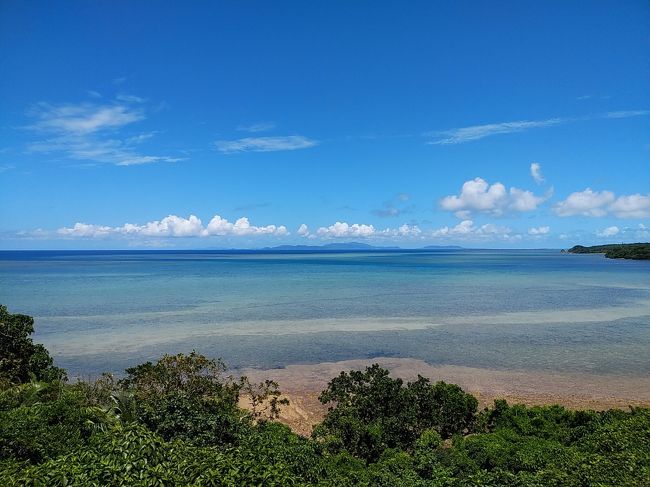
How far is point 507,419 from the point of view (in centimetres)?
1388

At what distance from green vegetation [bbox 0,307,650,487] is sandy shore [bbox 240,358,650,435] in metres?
2.15

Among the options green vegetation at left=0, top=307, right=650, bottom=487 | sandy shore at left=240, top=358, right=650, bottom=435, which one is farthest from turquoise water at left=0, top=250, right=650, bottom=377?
green vegetation at left=0, top=307, right=650, bottom=487

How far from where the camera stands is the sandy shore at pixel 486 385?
18.2 m

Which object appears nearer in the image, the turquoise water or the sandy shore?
the sandy shore

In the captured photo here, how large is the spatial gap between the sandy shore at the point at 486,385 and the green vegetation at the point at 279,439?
215 cm

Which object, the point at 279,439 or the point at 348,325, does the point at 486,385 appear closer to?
the point at 279,439

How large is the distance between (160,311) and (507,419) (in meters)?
34.6

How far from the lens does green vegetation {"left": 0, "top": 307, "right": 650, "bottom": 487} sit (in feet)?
19.2

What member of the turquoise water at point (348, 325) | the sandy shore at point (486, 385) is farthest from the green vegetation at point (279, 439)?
the turquoise water at point (348, 325)

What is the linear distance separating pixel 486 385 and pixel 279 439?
14.4 metres

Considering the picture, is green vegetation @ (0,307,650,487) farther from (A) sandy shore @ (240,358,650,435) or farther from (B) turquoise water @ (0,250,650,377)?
(B) turquoise water @ (0,250,650,377)

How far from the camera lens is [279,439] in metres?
9.77

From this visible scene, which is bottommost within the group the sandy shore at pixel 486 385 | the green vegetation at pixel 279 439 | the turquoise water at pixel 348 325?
the sandy shore at pixel 486 385

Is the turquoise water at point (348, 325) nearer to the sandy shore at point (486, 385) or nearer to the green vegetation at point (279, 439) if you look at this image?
the sandy shore at point (486, 385)
